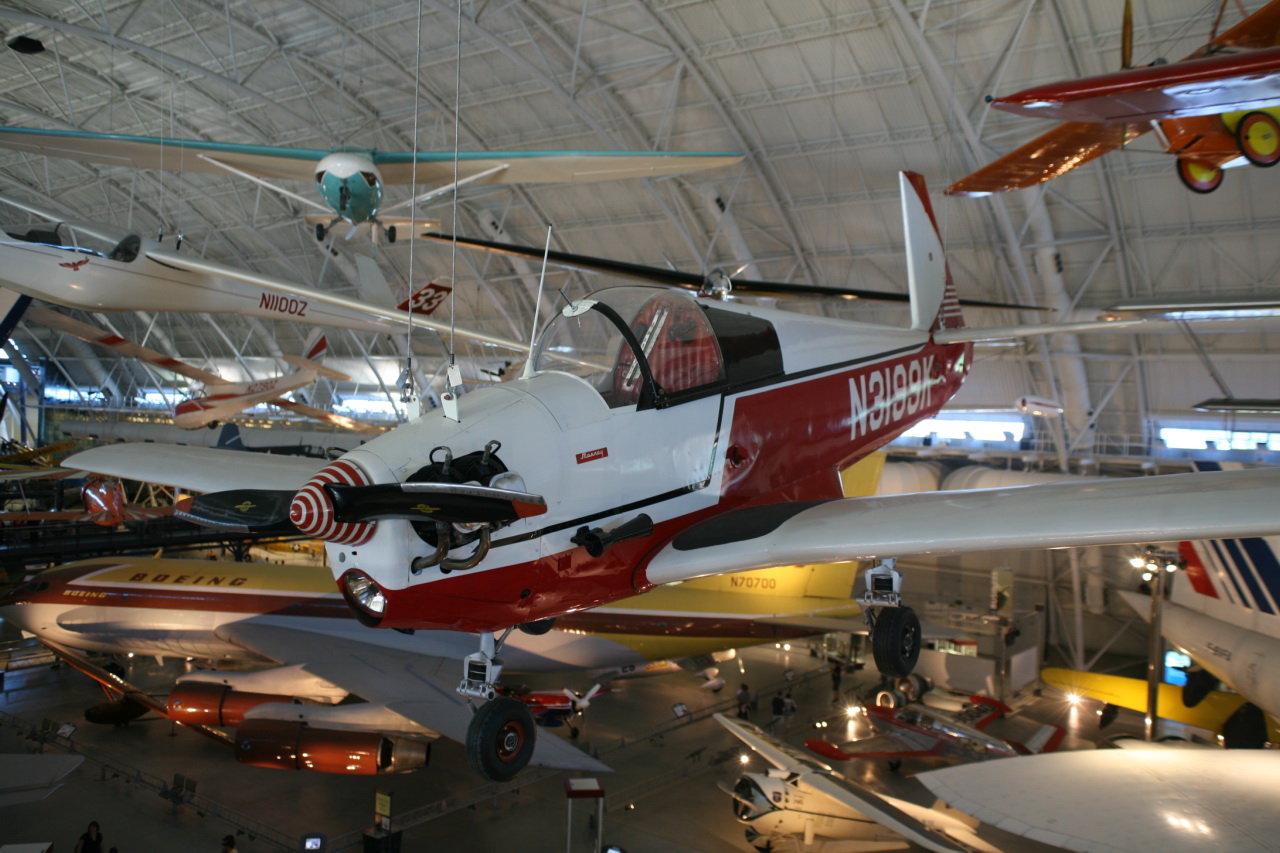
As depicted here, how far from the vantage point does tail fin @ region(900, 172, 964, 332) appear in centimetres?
830

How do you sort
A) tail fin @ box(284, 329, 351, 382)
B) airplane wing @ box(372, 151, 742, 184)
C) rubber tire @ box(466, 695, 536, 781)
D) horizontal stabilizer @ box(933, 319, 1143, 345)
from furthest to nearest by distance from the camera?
1. tail fin @ box(284, 329, 351, 382)
2. airplane wing @ box(372, 151, 742, 184)
3. horizontal stabilizer @ box(933, 319, 1143, 345)
4. rubber tire @ box(466, 695, 536, 781)

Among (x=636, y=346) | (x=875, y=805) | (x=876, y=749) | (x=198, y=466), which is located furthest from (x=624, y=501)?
(x=876, y=749)

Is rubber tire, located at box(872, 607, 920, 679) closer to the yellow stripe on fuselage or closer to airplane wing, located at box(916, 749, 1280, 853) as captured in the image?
airplane wing, located at box(916, 749, 1280, 853)

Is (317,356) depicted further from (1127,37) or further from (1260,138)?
(1260,138)

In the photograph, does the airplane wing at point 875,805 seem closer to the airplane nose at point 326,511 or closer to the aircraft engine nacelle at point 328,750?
the aircraft engine nacelle at point 328,750

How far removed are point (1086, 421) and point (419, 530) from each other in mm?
22345

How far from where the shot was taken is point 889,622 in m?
5.32

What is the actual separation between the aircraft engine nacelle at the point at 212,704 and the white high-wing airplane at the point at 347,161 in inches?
313

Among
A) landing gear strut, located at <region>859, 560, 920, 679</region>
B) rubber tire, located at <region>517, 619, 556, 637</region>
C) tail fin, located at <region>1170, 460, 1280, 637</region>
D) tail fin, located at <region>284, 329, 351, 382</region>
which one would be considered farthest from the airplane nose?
tail fin, located at <region>284, 329, 351, 382</region>

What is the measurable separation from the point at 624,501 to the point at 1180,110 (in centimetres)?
676

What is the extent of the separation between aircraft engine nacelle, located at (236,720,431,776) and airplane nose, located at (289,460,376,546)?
8861mm

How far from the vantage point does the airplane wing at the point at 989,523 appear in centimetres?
371

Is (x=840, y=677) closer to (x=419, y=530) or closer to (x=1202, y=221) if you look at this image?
(x=1202, y=221)

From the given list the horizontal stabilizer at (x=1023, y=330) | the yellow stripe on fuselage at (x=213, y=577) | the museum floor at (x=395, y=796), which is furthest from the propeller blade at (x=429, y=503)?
the yellow stripe on fuselage at (x=213, y=577)
